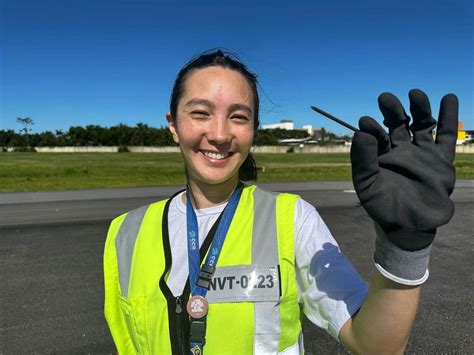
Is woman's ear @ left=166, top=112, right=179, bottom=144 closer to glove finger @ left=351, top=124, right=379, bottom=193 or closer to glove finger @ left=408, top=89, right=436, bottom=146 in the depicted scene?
glove finger @ left=351, top=124, right=379, bottom=193

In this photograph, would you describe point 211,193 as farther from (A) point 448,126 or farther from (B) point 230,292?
(A) point 448,126

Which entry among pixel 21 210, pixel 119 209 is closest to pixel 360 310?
pixel 119 209

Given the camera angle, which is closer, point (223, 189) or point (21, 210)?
point (223, 189)

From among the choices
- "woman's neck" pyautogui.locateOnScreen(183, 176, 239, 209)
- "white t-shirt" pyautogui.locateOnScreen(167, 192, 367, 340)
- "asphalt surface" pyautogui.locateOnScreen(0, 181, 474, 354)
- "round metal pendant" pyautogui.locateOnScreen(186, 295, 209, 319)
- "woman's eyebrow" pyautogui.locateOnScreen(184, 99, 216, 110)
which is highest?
"woman's eyebrow" pyautogui.locateOnScreen(184, 99, 216, 110)

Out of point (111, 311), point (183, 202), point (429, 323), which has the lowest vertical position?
point (429, 323)

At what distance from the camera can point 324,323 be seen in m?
1.29

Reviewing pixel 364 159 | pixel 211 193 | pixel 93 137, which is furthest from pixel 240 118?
pixel 93 137

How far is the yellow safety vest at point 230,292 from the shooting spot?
1348 mm

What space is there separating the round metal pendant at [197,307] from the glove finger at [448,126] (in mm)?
916

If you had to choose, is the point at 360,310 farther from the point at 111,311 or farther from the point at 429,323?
the point at 429,323

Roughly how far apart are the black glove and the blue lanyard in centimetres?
63

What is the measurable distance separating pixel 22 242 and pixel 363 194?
7821 millimetres

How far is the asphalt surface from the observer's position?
3.57 meters

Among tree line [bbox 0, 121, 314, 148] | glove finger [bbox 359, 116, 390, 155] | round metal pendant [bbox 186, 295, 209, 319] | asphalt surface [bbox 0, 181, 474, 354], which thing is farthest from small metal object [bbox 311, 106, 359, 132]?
tree line [bbox 0, 121, 314, 148]
